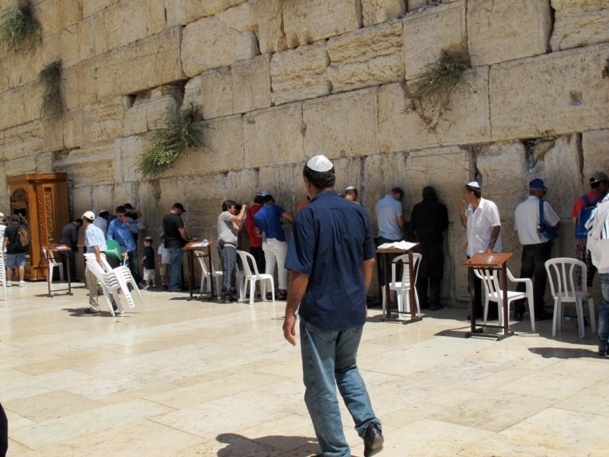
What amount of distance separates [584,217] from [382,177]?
2983 mm

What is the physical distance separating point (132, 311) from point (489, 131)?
5.18 m

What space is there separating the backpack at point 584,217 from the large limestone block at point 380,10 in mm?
3539

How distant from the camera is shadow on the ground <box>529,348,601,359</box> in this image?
5.84 meters

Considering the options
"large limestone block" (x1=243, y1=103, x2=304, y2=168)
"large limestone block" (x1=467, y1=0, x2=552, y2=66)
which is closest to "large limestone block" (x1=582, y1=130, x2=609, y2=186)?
"large limestone block" (x1=467, y1=0, x2=552, y2=66)

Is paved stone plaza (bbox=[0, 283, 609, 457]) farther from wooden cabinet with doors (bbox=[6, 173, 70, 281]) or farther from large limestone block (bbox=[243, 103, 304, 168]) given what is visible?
wooden cabinet with doors (bbox=[6, 173, 70, 281])

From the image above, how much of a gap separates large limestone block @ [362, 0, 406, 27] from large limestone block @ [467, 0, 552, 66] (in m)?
1.08

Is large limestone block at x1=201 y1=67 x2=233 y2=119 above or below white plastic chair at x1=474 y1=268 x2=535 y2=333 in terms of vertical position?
above

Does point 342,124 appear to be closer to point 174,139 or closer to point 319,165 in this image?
point 174,139


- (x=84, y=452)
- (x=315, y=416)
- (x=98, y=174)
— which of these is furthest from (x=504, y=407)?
(x=98, y=174)

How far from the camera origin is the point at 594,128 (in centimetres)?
738

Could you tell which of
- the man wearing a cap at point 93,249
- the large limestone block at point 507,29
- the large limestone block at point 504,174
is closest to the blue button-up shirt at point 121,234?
the man wearing a cap at point 93,249

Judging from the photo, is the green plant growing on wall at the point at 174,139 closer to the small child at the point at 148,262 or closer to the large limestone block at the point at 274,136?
the large limestone block at the point at 274,136

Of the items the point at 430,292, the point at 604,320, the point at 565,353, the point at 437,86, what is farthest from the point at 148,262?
the point at 604,320

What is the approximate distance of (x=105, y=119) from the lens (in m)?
13.9
